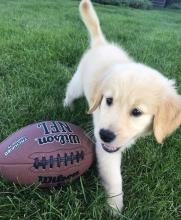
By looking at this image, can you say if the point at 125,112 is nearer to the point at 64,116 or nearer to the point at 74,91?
the point at 64,116

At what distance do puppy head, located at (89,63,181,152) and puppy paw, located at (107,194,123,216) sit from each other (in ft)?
0.93

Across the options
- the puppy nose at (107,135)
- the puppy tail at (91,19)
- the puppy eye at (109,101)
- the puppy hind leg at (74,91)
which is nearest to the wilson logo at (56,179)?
the puppy nose at (107,135)

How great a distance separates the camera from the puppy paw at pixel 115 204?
7.49ft

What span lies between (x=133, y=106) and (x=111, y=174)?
0.45 m

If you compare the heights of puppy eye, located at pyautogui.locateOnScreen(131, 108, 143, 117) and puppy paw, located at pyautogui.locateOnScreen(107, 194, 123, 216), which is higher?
puppy eye, located at pyautogui.locateOnScreen(131, 108, 143, 117)

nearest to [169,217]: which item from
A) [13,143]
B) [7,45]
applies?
[13,143]

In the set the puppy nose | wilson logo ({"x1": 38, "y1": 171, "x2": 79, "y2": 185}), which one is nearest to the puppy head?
the puppy nose

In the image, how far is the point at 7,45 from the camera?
479cm

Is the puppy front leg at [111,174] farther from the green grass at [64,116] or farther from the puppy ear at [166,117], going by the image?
the puppy ear at [166,117]

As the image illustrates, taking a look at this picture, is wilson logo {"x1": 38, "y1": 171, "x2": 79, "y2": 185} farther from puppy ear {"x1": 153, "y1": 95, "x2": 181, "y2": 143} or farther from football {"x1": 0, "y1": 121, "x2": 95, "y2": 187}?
puppy ear {"x1": 153, "y1": 95, "x2": 181, "y2": 143}

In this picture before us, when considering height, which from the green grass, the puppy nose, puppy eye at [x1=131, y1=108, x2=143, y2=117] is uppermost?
puppy eye at [x1=131, y1=108, x2=143, y2=117]

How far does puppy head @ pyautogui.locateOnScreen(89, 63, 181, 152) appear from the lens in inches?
88.5

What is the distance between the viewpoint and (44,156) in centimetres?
228

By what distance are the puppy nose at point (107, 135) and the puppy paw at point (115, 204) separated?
0.38 metres
